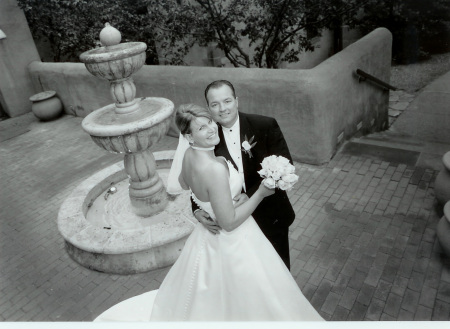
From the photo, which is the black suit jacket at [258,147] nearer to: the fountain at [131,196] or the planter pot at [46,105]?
the fountain at [131,196]

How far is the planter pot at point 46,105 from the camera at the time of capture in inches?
429

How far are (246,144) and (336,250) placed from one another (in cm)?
227

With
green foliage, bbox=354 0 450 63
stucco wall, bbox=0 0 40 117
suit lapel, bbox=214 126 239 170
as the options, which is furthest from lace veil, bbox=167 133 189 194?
green foliage, bbox=354 0 450 63

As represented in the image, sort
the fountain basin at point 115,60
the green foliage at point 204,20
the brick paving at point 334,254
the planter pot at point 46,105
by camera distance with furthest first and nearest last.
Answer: the planter pot at point 46,105 < the green foliage at point 204,20 < the fountain basin at point 115,60 < the brick paving at point 334,254

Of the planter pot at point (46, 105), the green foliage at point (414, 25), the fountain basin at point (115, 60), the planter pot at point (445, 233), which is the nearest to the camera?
the planter pot at point (445, 233)

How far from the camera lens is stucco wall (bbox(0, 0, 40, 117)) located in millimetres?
11117

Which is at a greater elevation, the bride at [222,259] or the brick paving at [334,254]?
the bride at [222,259]

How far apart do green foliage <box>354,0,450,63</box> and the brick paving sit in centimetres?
816

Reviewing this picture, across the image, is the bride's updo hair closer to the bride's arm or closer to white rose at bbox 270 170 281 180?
the bride's arm

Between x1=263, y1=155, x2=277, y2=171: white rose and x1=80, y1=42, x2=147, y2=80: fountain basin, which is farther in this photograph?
x1=80, y1=42, x2=147, y2=80: fountain basin

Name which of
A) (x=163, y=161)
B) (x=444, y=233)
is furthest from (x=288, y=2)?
(x=444, y=233)

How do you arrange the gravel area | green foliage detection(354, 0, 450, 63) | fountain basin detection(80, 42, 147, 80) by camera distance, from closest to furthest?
1. fountain basin detection(80, 42, 147, 80)
2. the gravel area
3. green foliage detection(354, 0, 450, 63)

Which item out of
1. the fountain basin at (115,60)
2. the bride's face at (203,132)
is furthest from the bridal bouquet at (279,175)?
the fountain basin at (115,60)

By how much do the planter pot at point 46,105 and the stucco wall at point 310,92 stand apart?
365 centimetres
